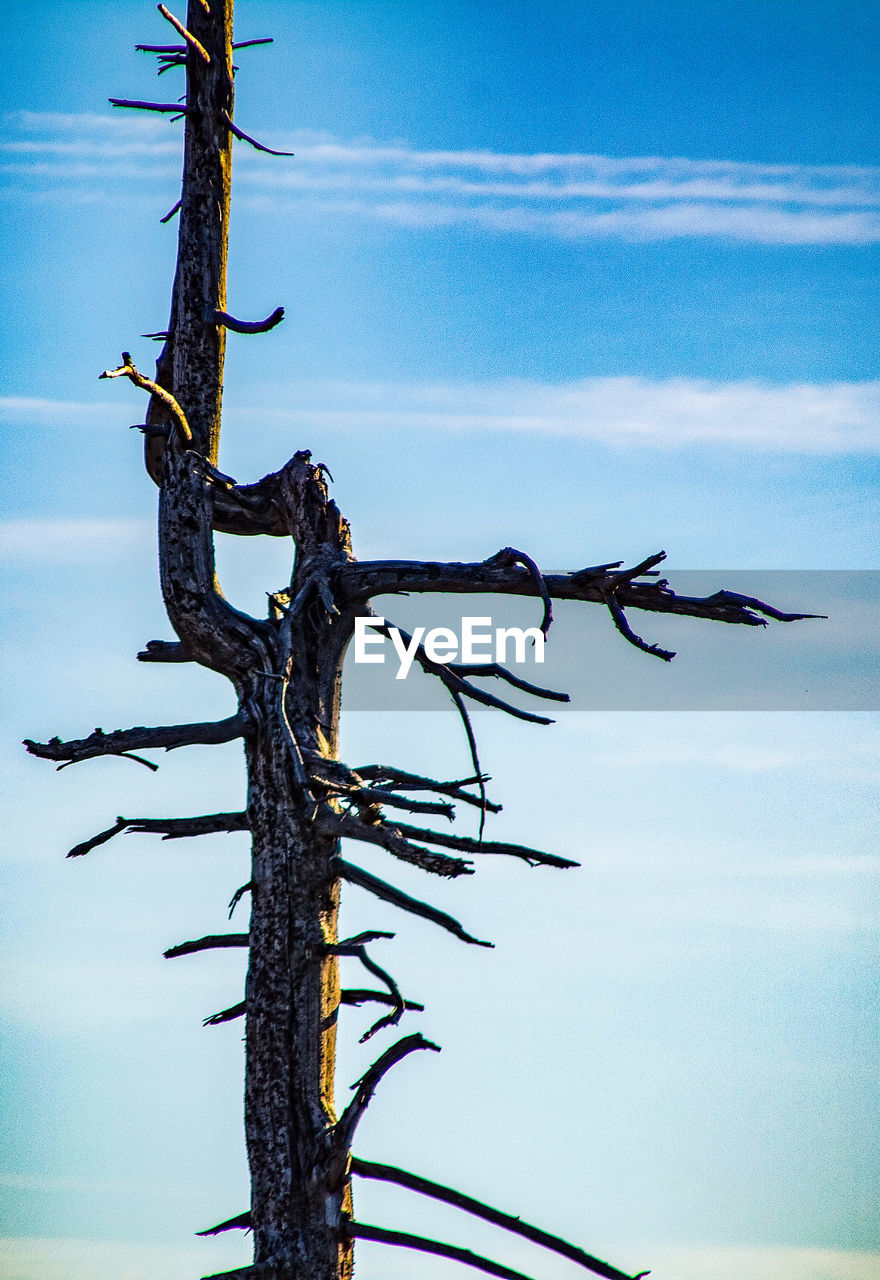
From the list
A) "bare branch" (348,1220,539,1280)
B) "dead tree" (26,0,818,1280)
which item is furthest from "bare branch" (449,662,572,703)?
"bare branch" (348,1220,539,1280)

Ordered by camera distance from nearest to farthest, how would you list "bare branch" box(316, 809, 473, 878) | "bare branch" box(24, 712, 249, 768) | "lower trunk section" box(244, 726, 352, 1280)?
"bare branch" box(316, 809, 473, 878), "lower trunk section" box(244, 726, 352, 1280), "bare branch" box(24, 712, 249, 768)

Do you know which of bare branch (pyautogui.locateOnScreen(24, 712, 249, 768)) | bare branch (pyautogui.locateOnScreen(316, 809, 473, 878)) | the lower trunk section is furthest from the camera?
bare branch (pyautogui.locateOnScreen(24, 712, 249, 768))

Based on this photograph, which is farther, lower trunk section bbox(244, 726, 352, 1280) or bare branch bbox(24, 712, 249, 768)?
bare branch bbox(24, 712, 249, 768)

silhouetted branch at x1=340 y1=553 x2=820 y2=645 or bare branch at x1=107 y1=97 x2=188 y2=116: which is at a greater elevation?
bare branch at x1=107 y1=97 x2=188 y2=116

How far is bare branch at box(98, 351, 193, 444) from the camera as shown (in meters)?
8.63

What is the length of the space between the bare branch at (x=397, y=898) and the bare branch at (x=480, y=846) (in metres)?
0.32

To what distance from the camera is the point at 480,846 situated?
26.6ft

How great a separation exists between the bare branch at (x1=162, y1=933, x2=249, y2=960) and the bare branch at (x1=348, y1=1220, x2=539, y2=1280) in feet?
5.35

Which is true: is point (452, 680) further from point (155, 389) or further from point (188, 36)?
point (188, 36)

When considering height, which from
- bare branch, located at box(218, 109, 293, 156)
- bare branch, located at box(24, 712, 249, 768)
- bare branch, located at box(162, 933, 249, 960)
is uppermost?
bare branch, located at box(218, 109, 293, 156)

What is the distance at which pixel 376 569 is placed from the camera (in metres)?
8.87

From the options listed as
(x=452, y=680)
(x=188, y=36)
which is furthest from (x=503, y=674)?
(x=188, y=36)

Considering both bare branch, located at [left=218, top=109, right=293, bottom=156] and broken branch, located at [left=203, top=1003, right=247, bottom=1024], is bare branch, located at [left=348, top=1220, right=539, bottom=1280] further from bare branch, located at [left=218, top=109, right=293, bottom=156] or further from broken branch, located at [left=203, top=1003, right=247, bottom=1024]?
bare branch, located at [left=218, top=109, right=293, bottom=156]

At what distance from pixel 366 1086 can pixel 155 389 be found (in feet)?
13.5
